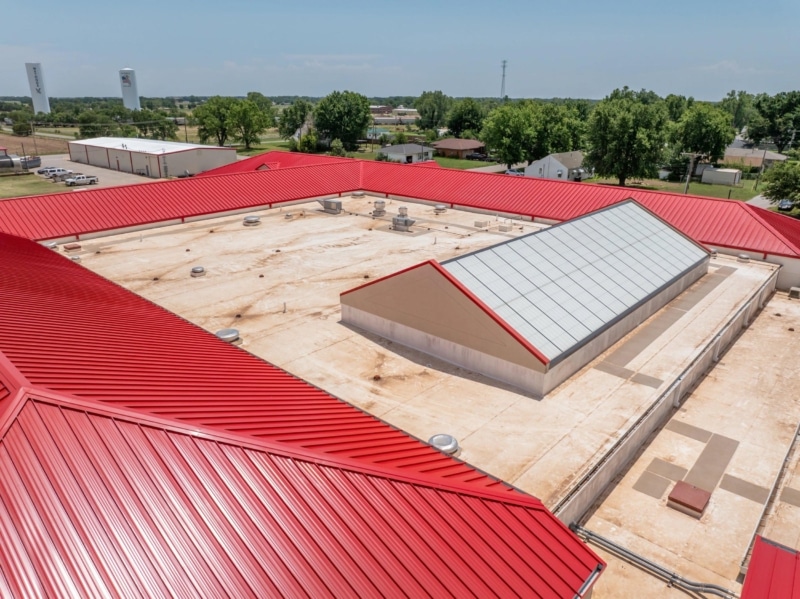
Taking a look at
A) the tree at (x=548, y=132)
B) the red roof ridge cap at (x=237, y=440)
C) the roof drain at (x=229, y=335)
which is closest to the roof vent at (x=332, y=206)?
the roof drain at (x=229, y=335)

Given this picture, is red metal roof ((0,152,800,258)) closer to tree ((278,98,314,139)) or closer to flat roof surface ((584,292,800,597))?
flat roof surface ((584,292,800,597))

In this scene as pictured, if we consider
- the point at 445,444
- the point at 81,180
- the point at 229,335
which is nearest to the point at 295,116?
the point at 81,180

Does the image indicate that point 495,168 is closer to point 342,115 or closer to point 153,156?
point 342,115

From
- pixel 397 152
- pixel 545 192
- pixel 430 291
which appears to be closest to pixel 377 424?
pixel 430 291

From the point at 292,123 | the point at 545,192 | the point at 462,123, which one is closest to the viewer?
the point at 545,192

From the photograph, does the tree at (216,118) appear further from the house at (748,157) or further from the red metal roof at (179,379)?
the red metal roof at (179,379)

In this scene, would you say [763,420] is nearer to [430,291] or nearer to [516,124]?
[430,291]
